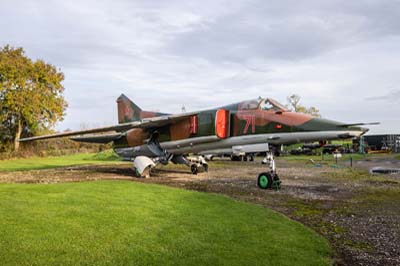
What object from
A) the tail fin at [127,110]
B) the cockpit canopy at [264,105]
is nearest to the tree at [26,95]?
the tail fin at [127,110]

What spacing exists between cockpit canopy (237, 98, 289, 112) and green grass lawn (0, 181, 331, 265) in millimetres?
4687

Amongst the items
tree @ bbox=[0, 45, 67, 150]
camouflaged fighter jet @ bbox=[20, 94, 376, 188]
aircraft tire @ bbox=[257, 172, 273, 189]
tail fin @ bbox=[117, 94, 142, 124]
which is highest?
tree @ bbox=[0, 45, 67, 150]

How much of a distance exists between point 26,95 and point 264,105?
98.6ft

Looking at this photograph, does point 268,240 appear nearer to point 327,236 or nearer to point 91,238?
point 327,236

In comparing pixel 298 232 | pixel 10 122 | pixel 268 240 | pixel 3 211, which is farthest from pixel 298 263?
pixel 10 122

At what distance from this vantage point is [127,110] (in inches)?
734

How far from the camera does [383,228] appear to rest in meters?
5.82

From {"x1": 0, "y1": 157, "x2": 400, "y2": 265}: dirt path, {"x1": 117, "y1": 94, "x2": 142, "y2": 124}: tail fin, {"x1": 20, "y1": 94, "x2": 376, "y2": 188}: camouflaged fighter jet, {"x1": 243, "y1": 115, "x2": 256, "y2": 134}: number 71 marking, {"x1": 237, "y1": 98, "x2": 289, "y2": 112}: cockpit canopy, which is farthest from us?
{"x1": 117, "y1": 94, "x2": 142, "y2": 124}: tail fin

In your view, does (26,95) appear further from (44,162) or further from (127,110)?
(127,110)

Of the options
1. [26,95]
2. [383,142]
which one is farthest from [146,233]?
[383,142]

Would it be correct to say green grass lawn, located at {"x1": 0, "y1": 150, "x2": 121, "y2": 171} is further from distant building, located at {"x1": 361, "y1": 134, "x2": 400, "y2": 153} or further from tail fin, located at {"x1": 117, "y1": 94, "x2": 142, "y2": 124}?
distant building, located at {"x1": 361, "y1": 134, "x2": 400, "y2": 153}

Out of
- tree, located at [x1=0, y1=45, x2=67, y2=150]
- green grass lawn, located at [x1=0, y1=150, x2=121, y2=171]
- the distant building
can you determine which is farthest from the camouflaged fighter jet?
the distant building

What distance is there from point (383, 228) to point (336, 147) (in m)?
38.6

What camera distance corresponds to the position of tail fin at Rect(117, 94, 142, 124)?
18359 mm
